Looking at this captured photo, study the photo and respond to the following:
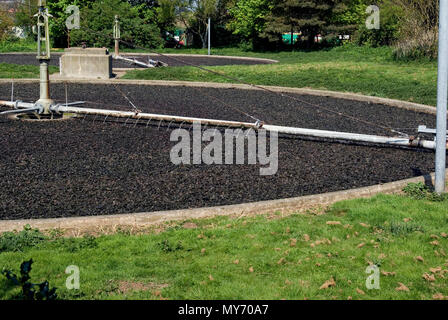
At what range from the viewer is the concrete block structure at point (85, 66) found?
80.7ft

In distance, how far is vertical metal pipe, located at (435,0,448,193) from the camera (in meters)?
8.22

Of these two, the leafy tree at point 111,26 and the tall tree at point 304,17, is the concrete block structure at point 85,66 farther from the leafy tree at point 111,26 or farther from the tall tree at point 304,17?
the tall tree at point 304,17

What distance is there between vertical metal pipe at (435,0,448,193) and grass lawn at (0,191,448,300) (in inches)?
31.5

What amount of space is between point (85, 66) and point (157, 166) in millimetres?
15192

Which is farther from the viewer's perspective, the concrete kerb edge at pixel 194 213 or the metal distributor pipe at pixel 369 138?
the metal distributor pipe at pixel 369 138

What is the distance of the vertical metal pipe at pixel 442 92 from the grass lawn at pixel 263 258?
80cm

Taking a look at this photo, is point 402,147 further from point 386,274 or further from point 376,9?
point 376,9

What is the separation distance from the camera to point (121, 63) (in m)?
34.7

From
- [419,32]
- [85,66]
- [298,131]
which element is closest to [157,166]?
[298,131]

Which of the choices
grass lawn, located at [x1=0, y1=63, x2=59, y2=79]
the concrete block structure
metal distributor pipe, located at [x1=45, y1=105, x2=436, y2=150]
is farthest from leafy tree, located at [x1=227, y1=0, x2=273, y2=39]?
metal distributor pipe, located at [x1=45, y1=105, x2=436, y2=150]

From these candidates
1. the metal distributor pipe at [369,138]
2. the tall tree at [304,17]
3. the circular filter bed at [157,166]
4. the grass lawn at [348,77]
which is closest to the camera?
the circular filter bed at [157,166]

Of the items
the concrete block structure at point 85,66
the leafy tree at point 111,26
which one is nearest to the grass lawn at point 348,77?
the concrete block structure at point 85,66

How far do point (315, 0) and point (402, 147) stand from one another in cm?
4053

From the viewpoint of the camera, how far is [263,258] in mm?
6402
